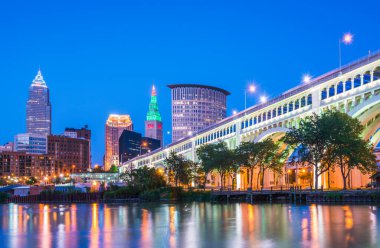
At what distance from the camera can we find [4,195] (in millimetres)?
136500

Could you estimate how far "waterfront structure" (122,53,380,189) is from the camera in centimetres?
7412

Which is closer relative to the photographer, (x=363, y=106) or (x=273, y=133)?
(x=363, y=106)

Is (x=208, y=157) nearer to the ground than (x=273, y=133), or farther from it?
nearer to the ground

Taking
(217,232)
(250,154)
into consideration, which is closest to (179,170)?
(250,154)

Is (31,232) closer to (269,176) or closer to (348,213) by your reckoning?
(348,213)

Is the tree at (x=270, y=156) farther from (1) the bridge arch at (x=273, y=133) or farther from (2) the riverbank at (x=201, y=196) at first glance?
(2) the riverbank at (x=201, y=196)

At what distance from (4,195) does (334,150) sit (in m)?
101

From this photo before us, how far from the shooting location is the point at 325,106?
85.8 m

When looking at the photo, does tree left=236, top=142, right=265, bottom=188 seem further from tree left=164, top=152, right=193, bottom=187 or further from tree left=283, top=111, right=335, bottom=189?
tree left=164, top=152, right=193, bottom=187

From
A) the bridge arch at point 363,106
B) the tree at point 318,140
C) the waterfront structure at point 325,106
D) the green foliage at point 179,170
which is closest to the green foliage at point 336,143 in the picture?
the tree at point 318,140

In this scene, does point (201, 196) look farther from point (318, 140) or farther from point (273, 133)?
point (318, 140)

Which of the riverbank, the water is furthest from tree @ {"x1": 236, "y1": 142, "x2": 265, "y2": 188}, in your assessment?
the water

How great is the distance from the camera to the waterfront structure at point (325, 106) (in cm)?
7412

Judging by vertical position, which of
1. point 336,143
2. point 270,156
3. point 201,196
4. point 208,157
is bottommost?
point 201,196
